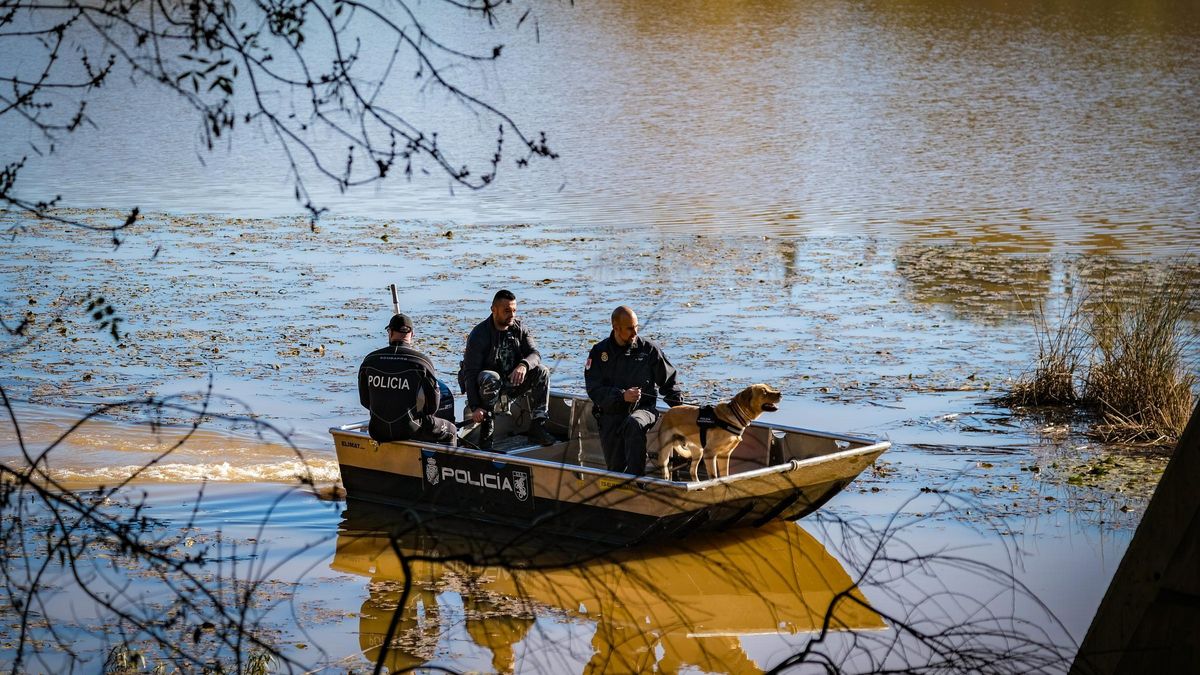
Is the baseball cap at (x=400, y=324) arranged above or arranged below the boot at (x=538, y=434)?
above

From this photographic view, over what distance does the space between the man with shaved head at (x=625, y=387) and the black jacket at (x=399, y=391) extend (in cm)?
101

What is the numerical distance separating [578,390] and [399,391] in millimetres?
3596

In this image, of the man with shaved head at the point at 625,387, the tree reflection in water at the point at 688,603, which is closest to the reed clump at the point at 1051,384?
the tree reflection in water at the point at 688,603

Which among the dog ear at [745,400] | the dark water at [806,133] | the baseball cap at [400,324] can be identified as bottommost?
the dog ear at [745,400]

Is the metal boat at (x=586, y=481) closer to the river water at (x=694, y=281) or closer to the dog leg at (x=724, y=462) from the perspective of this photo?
the dog leg at (x=724, y=462)

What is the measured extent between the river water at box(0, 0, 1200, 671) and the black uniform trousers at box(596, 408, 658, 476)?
650mm

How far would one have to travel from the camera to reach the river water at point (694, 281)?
320 inches

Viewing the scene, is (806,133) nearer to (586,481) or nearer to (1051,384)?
(1051,384)

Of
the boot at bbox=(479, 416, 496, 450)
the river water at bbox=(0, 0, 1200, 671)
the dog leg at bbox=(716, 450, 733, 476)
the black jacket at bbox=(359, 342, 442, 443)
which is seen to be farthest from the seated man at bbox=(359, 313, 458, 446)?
the dog leg at bbox=(716, 450, 733, 476)

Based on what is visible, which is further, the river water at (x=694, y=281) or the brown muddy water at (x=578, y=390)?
the river water at (x=694, y=281)

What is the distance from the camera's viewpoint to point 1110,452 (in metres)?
10.7

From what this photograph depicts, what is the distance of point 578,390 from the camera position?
12.6 meters

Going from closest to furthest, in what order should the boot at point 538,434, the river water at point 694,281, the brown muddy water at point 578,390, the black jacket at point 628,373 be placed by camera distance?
the brown muddy water at point 578,390
the river water at point 694,281
the black jacket at point 628,373
the boot at point 538,434

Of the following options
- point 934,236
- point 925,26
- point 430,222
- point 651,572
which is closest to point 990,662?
point 651,572
